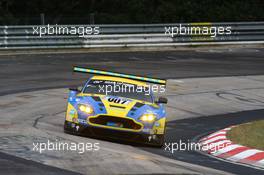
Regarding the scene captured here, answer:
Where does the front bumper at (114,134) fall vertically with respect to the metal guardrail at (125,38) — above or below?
below

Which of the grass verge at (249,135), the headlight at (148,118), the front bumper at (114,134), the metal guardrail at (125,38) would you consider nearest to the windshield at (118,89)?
the headlight at (148,118)

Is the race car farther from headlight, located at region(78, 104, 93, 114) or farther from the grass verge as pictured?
the grass verge

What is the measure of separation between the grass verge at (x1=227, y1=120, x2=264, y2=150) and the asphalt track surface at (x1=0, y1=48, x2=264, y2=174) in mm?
780

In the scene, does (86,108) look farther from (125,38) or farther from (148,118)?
(125,38)

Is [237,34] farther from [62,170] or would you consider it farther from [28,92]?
[62,170]

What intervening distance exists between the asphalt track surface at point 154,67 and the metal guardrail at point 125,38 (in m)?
1.18

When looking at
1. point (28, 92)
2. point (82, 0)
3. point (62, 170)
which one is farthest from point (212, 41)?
point (62, 170)

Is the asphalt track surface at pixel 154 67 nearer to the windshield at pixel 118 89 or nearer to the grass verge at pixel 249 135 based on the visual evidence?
the grass verge at pixel 249 135

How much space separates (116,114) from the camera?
43.5 feet

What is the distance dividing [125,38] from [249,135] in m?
18.4

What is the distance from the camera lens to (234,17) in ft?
139

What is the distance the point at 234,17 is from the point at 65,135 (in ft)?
99.5

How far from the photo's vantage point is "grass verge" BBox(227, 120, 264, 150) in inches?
557

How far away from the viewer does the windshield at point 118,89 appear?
1437cm
